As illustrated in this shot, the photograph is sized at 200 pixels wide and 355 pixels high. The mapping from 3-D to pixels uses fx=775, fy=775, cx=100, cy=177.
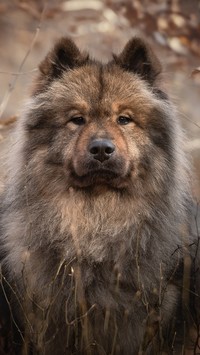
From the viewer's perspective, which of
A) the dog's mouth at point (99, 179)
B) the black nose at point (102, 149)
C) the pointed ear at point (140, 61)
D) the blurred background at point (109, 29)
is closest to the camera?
the black nose at point (102, 149)

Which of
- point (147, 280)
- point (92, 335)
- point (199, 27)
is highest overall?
point (199, 27)

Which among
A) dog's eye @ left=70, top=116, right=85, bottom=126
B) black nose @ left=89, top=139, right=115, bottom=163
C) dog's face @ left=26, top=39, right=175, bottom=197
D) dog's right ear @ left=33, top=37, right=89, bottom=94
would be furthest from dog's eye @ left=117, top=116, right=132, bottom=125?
dog's right ear @ left=33, top=37, right=89, bottom=94

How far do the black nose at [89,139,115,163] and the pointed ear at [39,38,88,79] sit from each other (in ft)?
2.99

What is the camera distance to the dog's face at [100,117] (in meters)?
5.37

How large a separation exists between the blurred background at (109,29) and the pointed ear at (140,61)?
3.72 m

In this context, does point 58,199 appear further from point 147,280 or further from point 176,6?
point 176,6

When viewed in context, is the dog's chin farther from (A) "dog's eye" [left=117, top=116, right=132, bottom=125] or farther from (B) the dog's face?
(A) "dog's eye" [left=117, top=116, right=132, bottom=125]

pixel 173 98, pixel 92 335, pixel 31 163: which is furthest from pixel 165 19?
pixel 92 335

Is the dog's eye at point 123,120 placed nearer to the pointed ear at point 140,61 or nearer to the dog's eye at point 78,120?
the dog's eye at point 78,120

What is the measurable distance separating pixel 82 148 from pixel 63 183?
0.39 meters

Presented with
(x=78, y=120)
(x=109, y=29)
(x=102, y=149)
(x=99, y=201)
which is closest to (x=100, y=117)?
(x=78, y=120)


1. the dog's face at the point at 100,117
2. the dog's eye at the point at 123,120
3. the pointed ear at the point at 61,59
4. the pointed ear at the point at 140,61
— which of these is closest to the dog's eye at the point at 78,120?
the dog's face at the point at 100,117

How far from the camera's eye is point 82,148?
17.5 feet

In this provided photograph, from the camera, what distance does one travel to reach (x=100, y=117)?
5523 mm
